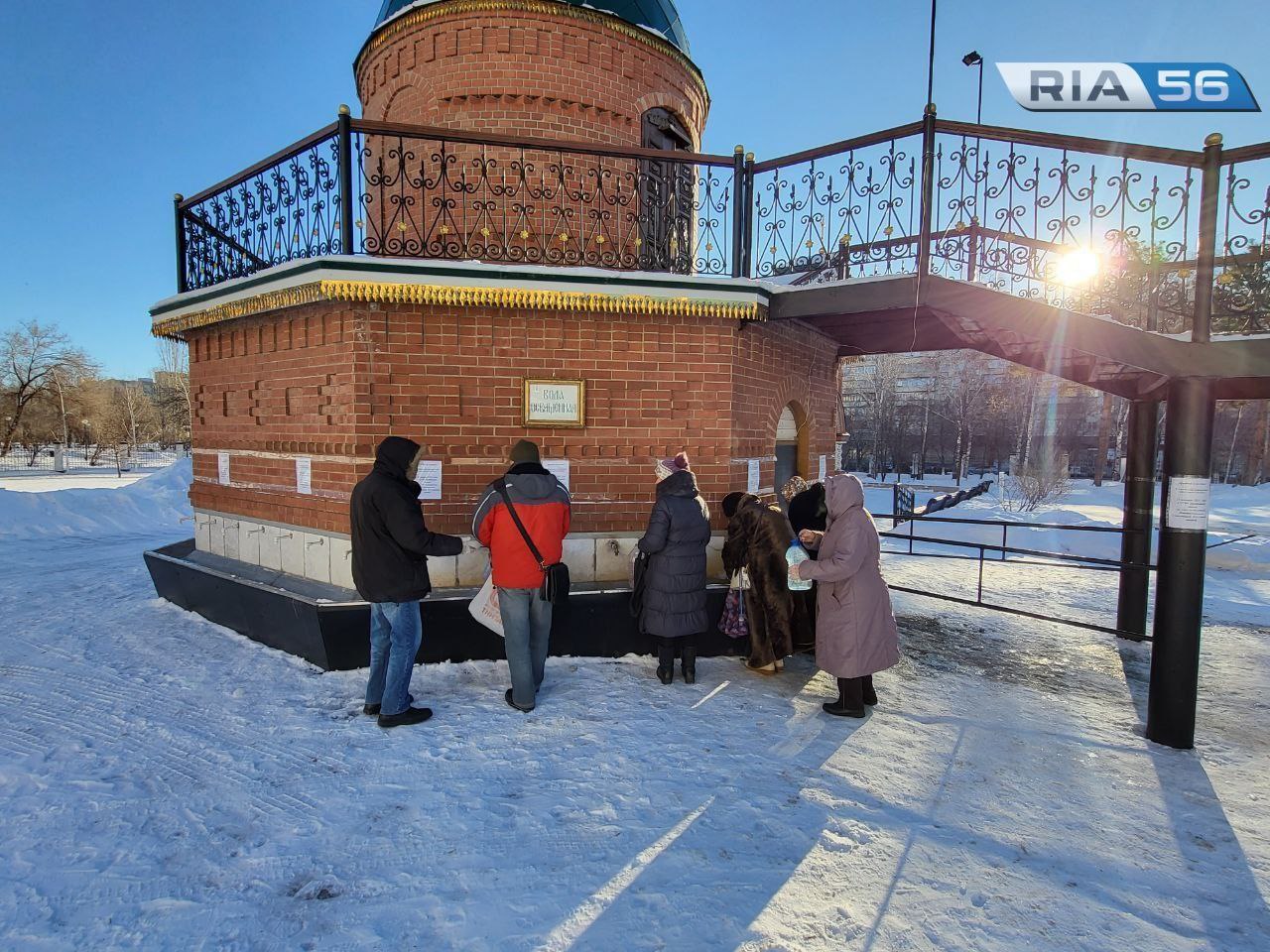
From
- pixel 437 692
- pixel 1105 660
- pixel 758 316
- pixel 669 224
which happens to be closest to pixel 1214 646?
pixel 1105 660

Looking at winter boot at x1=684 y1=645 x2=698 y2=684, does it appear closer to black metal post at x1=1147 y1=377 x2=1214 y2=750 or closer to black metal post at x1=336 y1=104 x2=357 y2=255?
black metal post at x1=1147 y1=377 x2=1214 y2=750

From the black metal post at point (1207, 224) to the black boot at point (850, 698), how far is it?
3.21 m

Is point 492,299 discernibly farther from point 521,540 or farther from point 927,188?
point 927,188

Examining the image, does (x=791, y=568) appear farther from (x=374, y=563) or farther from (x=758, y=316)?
(x=374, y=563)

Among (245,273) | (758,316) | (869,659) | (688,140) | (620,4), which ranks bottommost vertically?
(869,659)

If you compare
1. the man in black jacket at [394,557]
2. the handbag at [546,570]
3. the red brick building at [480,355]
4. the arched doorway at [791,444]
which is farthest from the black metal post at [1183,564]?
the man in black jacket at [394,557]

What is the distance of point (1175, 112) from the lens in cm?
486

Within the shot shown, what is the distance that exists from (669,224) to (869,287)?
84.5 inches

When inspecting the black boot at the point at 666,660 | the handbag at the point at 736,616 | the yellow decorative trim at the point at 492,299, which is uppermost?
the yellow decorative trim at the point at 492,299

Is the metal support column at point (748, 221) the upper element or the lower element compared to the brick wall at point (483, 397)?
upper

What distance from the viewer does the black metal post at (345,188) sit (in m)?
5.03

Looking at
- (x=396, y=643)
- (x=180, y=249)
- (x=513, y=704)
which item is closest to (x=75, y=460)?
(x=180, y=249)

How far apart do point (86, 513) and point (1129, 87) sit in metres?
18.2

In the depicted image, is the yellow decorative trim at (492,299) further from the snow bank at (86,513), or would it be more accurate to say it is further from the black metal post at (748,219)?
the snow bank at (86,513)
